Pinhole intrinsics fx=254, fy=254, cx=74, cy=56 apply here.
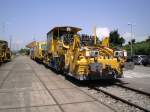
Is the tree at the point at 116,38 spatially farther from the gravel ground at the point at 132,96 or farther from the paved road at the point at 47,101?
the paved road at the point at 47,101

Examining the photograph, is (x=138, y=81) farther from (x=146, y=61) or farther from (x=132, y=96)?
(x=146, y=61)

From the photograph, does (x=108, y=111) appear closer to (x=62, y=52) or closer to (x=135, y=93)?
(x=135, y=93)

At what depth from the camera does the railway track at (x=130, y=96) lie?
8.65 m

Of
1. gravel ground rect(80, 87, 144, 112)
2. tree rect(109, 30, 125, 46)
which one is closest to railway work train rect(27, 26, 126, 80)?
gravel ground rect(80, 87, 144, 112)

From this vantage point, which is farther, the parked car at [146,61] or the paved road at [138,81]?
the parked car at [146,61]

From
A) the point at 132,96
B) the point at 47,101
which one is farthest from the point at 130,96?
the point at 47,101

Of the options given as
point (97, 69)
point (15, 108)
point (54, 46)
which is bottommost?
point (15, 108)

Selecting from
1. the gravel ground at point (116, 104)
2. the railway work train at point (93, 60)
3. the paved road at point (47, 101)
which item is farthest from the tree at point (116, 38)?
the gravel ground at point (116, 104)

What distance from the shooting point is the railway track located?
8.65m

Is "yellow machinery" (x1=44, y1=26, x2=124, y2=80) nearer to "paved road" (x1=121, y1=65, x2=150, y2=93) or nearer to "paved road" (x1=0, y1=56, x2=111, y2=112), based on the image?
"paved road" (x1=121, y1=65, x2=150, y2=93)

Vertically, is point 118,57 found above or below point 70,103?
above

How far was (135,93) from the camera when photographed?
10.8 metres

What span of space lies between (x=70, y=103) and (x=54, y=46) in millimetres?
12161

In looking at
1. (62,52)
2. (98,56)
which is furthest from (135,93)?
(62,52)
